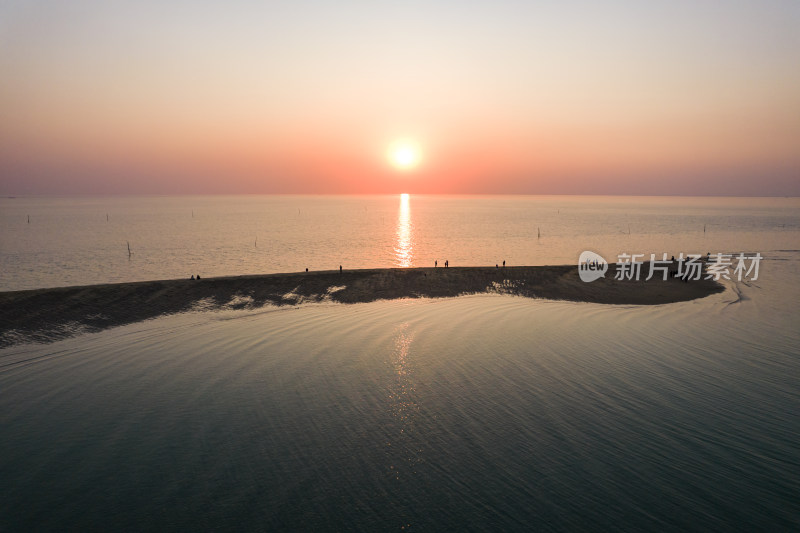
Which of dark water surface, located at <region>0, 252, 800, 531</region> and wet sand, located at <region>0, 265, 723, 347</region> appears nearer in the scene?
dark water surface, located at <region>0, 252, 800, 531</region>

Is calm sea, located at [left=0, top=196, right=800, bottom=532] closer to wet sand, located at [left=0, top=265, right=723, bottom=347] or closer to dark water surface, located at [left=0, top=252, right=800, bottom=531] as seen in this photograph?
dark water surface, located at [left=0, top=252, right=800, bottom=531]

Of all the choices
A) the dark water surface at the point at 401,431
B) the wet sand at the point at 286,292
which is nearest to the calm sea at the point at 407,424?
the dark water surface at the point at 401,431

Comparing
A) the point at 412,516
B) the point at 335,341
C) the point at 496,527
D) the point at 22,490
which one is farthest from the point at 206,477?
the point at 335,341

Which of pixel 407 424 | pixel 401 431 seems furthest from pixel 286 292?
pixel 401 431

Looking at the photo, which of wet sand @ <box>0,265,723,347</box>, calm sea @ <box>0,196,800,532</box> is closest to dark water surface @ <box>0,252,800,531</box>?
calm sea @ <box>0,196,800,532</box>

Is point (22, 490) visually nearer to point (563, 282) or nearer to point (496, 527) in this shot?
point (496, 527)
